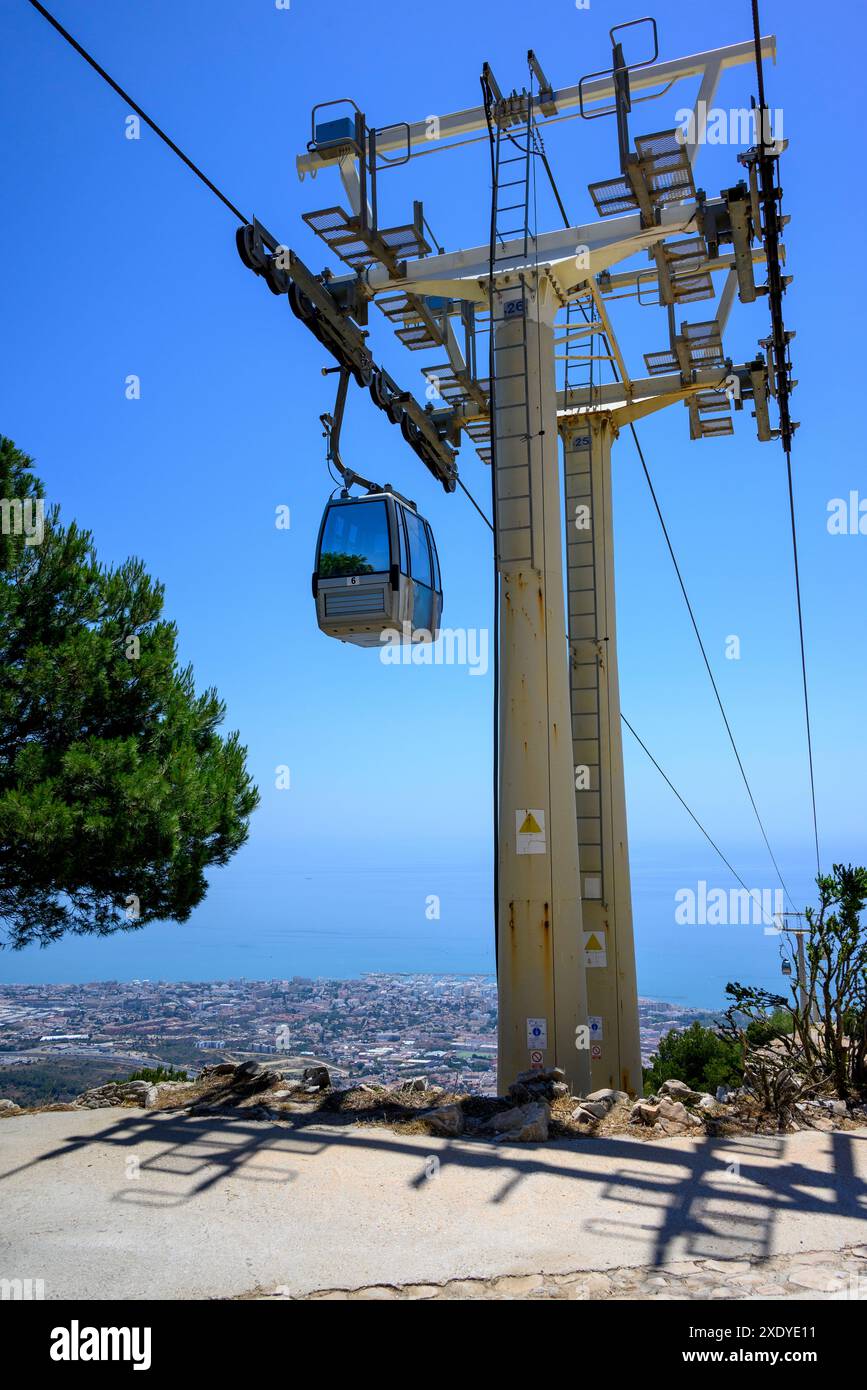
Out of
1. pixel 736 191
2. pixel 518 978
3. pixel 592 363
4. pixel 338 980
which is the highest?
pixel 592 363

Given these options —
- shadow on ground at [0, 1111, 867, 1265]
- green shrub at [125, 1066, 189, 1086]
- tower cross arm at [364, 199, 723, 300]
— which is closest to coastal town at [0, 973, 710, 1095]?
green shrub at [125, 1066, 189, 1086]

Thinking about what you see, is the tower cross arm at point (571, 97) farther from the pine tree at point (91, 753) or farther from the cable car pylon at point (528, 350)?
the pine tree at point (91, 753)

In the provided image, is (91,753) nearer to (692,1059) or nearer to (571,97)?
(571,97)

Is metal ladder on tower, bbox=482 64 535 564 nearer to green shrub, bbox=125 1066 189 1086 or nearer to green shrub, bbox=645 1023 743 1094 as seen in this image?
green shrub, bbox=125 1066 189 1086

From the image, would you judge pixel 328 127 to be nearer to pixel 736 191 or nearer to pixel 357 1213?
pixel 736 191

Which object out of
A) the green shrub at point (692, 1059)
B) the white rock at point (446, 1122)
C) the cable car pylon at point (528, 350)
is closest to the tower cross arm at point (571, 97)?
the cable car pylon at point (528, 350)

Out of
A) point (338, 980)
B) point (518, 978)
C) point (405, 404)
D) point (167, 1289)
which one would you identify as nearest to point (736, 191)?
point (405, 404)
